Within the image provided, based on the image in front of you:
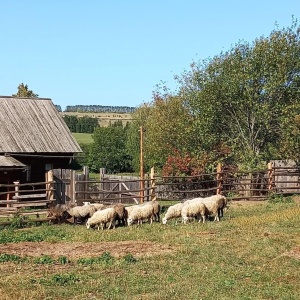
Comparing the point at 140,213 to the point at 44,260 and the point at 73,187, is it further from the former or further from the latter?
the point at 44,260

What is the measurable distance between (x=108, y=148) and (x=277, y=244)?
183 ft

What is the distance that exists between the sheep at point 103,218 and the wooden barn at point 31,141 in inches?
450

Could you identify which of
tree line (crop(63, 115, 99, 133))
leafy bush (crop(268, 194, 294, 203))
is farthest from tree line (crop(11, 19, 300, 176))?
tree line (crop(63, 115, 99, 133))

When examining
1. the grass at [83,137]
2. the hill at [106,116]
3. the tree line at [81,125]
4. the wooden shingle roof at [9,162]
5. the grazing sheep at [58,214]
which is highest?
the hill at [106,116]

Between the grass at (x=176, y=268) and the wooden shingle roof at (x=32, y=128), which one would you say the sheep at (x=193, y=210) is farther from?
the wooden shingle roof at (x=32, y=128)

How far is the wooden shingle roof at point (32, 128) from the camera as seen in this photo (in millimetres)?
31869

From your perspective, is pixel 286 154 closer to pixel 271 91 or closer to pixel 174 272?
pixel 271 91

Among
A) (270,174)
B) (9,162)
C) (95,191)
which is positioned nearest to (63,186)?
(95,191)

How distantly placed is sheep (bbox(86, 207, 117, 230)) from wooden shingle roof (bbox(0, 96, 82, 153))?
13.4 metres

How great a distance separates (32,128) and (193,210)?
17.0m

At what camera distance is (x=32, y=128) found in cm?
3347

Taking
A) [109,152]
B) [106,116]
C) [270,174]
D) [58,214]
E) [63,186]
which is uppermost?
[106,116]

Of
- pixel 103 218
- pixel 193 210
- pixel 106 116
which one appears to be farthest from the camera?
pixel 106 116

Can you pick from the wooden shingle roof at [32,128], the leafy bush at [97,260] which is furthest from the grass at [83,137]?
the leafy bush at [97,260]
